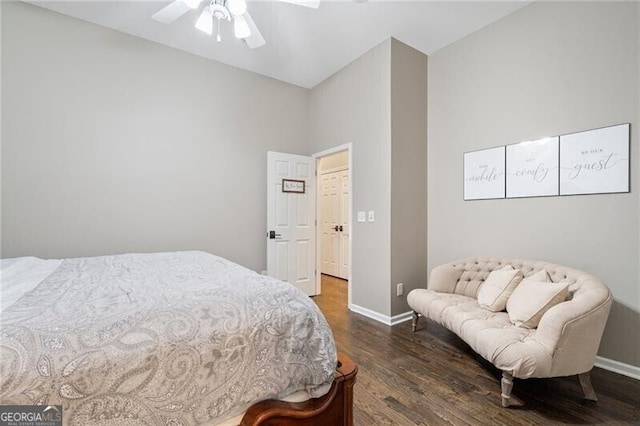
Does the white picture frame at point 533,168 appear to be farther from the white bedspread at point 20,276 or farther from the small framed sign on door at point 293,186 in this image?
the white bedspread at point 20,276

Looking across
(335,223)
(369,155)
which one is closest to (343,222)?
(335,223)

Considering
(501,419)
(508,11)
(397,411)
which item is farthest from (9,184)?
(508,11)

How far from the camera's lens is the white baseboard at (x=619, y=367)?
2049mm

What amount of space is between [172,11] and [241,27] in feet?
1.80

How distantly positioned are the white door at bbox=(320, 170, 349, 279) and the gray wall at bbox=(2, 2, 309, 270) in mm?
2026

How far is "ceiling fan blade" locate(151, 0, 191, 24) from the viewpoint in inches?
82.6

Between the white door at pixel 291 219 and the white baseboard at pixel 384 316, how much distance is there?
3.12ft

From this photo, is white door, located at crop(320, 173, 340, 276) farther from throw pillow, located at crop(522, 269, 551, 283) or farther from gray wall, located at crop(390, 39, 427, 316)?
throw pillow, located at crop(522, 269, 551, 283)

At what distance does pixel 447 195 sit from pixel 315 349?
2770mm

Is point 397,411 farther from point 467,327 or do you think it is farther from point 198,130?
point 198,130

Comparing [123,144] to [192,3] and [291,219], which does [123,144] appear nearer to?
[192,3]

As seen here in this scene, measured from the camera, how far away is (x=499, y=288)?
7.63 ft

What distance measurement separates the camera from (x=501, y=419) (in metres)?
1.63

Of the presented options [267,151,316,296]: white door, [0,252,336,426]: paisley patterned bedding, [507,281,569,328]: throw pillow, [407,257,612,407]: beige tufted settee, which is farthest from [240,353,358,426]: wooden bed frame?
[267,151,316,296]: white door
